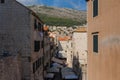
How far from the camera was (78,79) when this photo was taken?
143 feet

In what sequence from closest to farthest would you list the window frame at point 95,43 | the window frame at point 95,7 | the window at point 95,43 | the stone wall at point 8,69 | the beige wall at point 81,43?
the window frame at point 95,43, the window at point 95,43, the window frame at point 95,7, the stone wall at point 8,69, the beige wall at point 81,43

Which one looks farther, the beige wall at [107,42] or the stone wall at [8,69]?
the stone wall at [8,69]

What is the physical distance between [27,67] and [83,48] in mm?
20875

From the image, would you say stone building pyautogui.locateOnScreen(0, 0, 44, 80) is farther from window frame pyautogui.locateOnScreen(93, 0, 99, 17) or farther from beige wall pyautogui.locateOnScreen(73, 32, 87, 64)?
beige wall pyautogui.locateOnScreen(73, 32, 87, 64)

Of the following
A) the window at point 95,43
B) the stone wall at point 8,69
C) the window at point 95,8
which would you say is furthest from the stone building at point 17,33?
the window at point 95,43

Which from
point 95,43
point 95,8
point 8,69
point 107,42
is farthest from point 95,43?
point 8,69

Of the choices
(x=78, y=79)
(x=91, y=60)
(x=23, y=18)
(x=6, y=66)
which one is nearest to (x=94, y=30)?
(x=91, y=60)

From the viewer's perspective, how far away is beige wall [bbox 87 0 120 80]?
11.2m

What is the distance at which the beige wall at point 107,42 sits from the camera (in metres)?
11.2

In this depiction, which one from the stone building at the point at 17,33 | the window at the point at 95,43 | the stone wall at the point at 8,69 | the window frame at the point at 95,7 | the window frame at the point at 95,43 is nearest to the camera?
the window frame at the point at 95,43

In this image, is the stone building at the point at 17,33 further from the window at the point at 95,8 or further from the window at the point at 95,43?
the window at the point at 95,43

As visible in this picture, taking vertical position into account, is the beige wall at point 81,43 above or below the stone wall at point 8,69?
above

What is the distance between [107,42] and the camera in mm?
12727

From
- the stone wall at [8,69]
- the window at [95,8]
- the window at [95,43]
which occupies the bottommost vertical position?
the stone wall at [8,69]
